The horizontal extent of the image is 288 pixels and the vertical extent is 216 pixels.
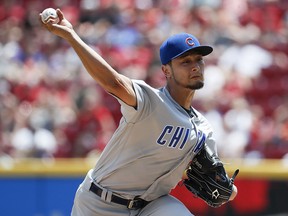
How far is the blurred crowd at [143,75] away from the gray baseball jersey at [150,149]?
4.40 metres

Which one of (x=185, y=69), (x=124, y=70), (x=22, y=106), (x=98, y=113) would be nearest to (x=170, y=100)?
(x=185, y=69)

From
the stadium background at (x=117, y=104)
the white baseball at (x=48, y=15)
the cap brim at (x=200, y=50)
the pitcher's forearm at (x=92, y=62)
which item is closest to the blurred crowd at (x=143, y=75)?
the stadium background at (x=117, y=104)

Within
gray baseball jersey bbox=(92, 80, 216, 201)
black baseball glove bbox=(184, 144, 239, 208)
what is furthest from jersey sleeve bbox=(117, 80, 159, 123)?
black baseball glove bbox=(184, 144, 239, 208)

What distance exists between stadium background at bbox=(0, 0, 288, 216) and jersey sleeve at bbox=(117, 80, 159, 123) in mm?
3476

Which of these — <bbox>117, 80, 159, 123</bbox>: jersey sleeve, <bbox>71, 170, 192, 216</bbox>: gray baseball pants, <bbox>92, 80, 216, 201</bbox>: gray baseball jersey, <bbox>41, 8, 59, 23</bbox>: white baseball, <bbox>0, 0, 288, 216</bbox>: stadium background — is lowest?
<bbox>0, 0, 288, 216</bbox>: stadium background

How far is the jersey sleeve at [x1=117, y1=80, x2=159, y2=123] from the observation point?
13.4 feet

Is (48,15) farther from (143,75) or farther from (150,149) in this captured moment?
(143,75)

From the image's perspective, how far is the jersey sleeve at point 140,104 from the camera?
409 cm

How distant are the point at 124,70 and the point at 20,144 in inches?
71.9

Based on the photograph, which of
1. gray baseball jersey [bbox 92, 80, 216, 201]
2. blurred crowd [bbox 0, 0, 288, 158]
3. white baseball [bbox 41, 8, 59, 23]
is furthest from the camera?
blurred crowd [bbox 0, 0, 288, 158]

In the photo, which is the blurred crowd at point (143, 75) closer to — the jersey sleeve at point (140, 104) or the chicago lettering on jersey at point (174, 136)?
the chicago lettering on jersey at point (174, 136)

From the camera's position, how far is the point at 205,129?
4566 millimetres

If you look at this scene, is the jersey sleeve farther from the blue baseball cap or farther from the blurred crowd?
the blurred crowd

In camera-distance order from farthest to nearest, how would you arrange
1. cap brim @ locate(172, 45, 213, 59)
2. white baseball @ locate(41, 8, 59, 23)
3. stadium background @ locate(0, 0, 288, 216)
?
1. stadium background @ locate(0, 0, 288, 216)
2. cap brim @ locate(172, 45, 213, 59)
3. white baseball @ locate(41, 8, 59, 23)
